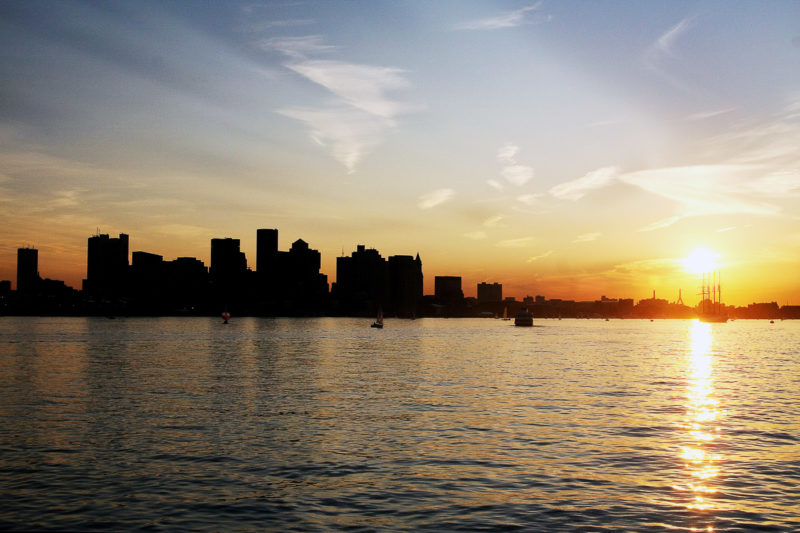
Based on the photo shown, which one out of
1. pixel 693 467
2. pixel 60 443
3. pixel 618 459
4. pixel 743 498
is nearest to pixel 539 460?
pixel 618 459

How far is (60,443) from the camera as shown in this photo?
3644cm

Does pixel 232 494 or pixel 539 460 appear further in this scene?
pixel 539 460

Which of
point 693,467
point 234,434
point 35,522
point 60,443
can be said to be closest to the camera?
point 35,522

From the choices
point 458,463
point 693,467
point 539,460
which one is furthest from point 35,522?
point 693,467

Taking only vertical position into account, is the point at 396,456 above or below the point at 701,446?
above

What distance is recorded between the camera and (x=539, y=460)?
3291cm

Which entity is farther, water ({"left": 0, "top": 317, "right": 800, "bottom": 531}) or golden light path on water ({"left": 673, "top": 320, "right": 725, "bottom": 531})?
golden light path on water ({"left": 673, "top": 320, "right": 725, "bottom": 531})

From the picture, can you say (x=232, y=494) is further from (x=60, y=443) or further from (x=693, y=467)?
(x=693, y=467)

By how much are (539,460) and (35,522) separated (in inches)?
841

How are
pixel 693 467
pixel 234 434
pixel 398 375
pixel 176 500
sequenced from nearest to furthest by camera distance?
pixel 176 500 → pixel 693 467 → pixel 234 434 → pixel 398 375

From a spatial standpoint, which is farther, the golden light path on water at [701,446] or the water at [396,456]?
the golden light path on water at [701,446]

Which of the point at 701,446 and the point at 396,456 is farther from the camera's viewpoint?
the point at 701,446

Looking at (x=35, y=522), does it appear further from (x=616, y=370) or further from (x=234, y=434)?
(x=616, y=370)

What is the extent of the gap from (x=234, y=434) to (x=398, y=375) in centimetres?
4267
